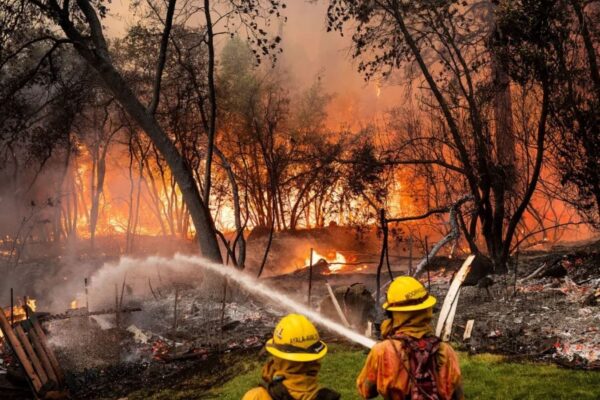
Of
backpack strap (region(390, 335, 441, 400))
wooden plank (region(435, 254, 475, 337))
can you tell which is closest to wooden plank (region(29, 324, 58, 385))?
wooden plank (region(435, 254, 475, 337))

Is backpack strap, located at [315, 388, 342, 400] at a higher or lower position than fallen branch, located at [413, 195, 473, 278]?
lower

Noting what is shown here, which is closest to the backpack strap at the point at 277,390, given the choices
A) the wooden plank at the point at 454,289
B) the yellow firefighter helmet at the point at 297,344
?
the yellow firefighter helmet at the point at 297,344

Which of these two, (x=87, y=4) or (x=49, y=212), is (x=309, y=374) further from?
(x=49, y=212)

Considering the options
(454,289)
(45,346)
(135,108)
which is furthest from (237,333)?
(135,108)

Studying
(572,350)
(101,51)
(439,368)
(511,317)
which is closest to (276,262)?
(101,51)

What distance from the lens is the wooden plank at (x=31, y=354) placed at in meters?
9.10

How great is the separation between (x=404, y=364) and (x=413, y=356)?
82 millimetres

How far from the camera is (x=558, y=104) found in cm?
1428

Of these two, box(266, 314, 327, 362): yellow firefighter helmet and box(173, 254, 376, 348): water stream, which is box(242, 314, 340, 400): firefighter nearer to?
box(266, 314, 327, 362): yellow firefighter helmet

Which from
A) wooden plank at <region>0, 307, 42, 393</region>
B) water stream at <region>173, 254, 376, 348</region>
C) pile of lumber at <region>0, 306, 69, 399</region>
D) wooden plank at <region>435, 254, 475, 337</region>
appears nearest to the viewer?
wooden plank at <region>435, 254, 475, 337</region>

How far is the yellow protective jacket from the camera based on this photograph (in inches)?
122

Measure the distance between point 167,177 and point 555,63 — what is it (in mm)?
36615

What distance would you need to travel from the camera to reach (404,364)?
11.7 feet

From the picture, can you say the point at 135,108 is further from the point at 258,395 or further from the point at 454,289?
the point at 258,395
